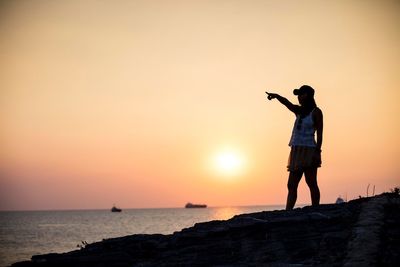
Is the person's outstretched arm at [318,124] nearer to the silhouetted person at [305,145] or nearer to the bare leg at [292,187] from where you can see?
the silhouetted person at [305,145]

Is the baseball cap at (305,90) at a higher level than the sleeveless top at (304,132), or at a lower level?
higher

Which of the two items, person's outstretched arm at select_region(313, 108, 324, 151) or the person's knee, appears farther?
the person's knee

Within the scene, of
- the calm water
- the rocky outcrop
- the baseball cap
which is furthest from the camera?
the calm water

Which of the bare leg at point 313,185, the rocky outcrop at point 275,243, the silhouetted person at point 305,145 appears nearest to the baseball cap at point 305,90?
the silhouetted person at point 305,145

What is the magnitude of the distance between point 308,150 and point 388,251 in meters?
3.70

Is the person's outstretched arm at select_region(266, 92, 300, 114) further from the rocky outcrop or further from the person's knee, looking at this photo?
the rocky outcrop

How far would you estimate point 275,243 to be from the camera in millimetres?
6613

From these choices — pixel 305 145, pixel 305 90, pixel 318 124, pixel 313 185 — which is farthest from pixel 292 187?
pixel 305 90

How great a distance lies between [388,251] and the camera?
5.61 meters

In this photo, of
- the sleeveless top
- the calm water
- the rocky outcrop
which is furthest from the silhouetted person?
the calm water

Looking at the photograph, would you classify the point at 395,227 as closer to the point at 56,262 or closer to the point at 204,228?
the point at 204,228

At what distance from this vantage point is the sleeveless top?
30.2 feet

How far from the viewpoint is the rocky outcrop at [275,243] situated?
5.82 meters

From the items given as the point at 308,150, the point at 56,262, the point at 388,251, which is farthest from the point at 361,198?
the point at 56,262
